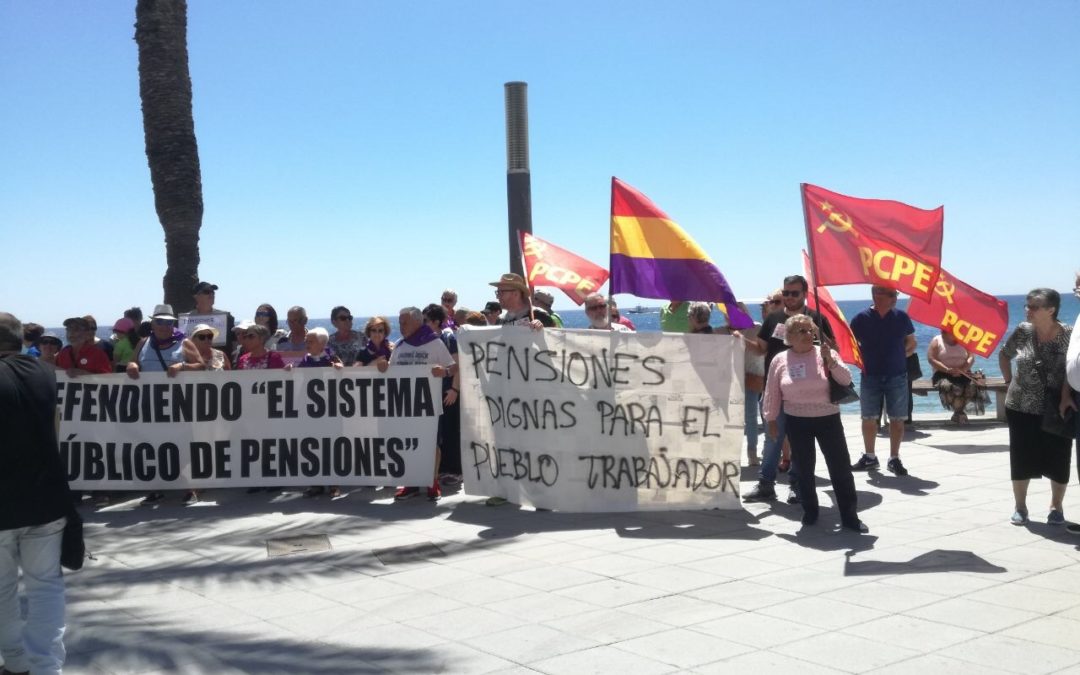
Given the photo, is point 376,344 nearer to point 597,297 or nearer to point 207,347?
point 207,347

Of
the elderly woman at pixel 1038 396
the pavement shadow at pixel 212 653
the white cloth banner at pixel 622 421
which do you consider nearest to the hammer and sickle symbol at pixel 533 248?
the white cloth banner at pixel 622 421

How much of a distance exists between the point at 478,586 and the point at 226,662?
5.94 feet

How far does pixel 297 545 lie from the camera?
805 centimetres

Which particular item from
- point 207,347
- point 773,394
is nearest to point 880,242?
point 773,394

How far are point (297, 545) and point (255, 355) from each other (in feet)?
9.90

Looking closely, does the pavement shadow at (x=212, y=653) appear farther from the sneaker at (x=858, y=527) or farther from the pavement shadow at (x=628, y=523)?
the sneaker at (x=858, y=527)

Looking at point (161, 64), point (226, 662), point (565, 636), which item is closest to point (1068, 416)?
point (565, 636)

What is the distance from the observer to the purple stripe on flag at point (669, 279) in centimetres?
904

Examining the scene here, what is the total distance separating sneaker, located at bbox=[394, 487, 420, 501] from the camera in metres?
10.0

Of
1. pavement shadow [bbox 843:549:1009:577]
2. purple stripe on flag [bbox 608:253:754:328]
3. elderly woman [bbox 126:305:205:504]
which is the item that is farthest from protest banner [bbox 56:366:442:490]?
pavement shadow [bbox 843:549:1009:577]

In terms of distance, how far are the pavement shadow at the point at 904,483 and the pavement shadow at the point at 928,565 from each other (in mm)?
2392

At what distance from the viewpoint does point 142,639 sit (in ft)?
18.9

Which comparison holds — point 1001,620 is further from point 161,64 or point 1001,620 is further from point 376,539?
point 161,64

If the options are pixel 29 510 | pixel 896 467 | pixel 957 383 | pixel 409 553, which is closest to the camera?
pixel 29 510
